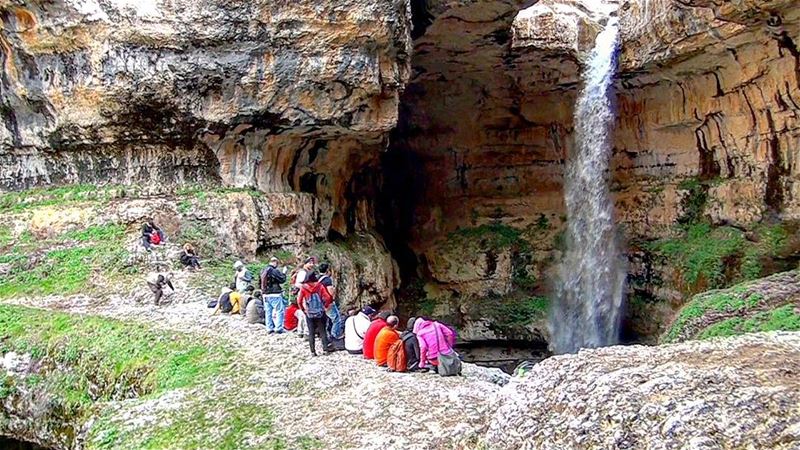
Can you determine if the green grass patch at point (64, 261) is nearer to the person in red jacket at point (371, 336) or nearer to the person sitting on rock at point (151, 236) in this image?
the person sitting on rock at point (151, 236)

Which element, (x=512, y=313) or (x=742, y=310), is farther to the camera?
(x=512, y=313)

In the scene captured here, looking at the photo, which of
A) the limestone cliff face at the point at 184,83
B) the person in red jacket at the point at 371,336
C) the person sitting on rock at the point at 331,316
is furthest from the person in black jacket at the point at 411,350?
the limestone cliff face at the point at 184,83

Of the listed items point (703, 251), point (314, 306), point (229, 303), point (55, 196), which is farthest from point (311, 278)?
point (703, 251)

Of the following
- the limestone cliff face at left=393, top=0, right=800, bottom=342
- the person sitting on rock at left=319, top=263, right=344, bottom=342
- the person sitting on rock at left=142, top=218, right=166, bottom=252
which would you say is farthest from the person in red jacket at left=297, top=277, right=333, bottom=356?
the limestone cliff face at left=393, top=0, right=800, bottom=342

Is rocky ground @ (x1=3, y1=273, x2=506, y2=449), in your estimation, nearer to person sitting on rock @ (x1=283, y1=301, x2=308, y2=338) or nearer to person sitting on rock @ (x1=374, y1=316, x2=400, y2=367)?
person sitting on rock @ (x1=374, y1=316, x2=400, y2=367)

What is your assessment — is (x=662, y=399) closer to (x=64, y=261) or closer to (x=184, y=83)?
(x=64, y=261)

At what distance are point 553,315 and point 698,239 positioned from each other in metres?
5.70

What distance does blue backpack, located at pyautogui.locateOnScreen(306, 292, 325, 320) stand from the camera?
31.0ft

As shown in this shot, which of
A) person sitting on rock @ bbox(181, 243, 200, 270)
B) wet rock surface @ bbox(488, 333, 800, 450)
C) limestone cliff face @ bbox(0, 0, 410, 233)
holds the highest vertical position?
limestone cliff face @ bbox(0, 0, 410, 233)

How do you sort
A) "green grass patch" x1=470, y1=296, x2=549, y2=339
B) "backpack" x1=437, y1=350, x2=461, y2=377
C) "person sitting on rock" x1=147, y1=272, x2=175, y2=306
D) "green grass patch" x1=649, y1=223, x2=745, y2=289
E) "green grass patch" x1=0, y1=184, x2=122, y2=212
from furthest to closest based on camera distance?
"green grass patch" x1=470, y1=296, x2=549, y2=339
"green grass patch" x1=649, y1=223, x2=745, y2=289
"green grass patch" x1=0, y1=184, x2=122, y2=212
"person sitting on rock" x1=147, y1=272, x2=175, y2=306
"backpack" x1=437, y1=350, x2=461, y2=377

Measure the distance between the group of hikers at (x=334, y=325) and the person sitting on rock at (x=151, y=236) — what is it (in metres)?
3.09

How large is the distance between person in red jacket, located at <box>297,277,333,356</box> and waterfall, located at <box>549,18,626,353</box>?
14.1 m

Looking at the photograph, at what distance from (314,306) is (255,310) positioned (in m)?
2.39

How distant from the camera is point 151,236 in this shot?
14.9 metres
